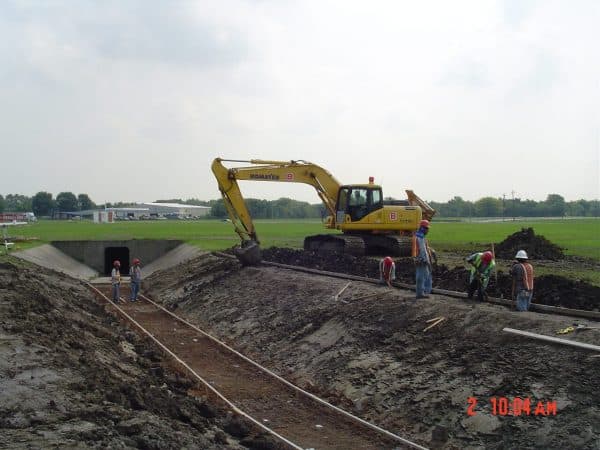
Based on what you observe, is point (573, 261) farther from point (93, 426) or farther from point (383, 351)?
point (93, 426)

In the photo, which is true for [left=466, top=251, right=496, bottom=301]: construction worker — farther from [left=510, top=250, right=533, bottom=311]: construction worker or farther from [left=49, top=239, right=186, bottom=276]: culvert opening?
[left=49, top=239, right=186, bottom=276]: culvert opening

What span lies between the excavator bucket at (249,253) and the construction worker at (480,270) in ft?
46.2

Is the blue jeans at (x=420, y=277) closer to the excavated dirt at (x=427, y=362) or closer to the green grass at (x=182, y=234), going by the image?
the excavated dirt at (x=427, y=362)

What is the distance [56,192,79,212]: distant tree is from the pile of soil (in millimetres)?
169824

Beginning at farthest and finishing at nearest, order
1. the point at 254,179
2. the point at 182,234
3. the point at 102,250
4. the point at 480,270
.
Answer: the point at 182,234 → the point at 102,250 → the point at 254,179 → the point at 480,270

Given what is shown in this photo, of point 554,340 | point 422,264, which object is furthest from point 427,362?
point 422,264

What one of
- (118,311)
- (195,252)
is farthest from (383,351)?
(195,252)

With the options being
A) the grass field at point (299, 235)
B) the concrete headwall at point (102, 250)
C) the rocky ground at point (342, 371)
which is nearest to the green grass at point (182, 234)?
the grass field at point (299, 235)

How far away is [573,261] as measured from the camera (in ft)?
97.1

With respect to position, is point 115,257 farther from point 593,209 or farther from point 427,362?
point 593,209

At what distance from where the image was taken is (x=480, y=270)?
15281 mm

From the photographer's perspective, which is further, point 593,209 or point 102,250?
point 593,209

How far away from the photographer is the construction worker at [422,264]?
50.5 feet

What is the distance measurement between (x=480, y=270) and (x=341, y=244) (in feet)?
43.9
